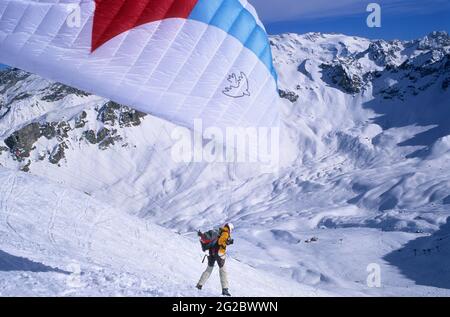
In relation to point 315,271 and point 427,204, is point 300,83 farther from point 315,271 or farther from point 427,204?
point 315,271

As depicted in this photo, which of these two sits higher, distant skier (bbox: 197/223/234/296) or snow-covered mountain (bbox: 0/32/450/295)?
snow-covered mountain (bbox: 0/32/450/295)

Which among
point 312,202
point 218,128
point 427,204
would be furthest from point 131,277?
point 312,202

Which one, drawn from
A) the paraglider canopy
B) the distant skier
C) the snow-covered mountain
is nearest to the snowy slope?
the snow-covered mountain

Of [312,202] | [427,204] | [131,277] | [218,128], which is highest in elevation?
[312,202]

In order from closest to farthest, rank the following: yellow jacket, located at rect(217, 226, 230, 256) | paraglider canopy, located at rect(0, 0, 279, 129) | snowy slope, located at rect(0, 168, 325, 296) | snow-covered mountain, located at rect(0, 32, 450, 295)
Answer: snowy slope, located at rect(0, 168, 325, 296) → paraglider canopy, located at rect(0, 0, 279, 129) → yellow jacket, located at rect(217, 226, 230, 256) → snow-covered mountain, located at rect(0, 32, 450, 295)

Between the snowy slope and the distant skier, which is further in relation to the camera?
the distant skier

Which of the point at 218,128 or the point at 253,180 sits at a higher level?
the point at 253,180

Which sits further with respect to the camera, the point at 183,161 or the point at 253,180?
the point at 183,161

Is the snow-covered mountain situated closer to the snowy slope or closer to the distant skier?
the snowy slope
